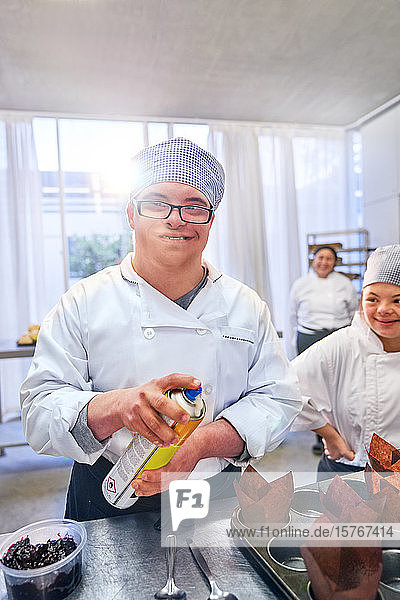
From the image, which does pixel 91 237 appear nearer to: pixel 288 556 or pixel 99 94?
pixel 99 94

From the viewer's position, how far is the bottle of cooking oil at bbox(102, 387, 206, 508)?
0.68m

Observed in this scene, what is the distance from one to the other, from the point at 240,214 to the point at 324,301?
1.41 metres

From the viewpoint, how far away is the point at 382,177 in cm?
464

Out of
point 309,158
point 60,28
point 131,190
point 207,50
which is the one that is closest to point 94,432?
point 131,190

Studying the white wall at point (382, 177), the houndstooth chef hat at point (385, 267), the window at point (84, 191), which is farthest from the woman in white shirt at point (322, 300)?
the houndstooth chef hat at point (385, 267)

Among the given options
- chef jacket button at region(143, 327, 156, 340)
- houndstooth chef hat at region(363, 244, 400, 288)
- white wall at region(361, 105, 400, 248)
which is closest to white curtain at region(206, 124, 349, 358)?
white wall at region(361, 105, 400, 248)

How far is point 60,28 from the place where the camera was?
9.39 ft

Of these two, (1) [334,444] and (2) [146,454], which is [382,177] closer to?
(1) [334,444]

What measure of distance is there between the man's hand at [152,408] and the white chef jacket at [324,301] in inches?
130

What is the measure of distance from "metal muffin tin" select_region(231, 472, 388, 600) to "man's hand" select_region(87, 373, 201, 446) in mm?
271

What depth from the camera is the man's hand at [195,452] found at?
76 cm

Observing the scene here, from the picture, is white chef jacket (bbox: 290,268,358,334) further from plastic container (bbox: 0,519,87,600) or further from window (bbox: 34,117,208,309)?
plastic container (bbox: 0,519,87,600)

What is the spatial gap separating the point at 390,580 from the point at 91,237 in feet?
14.2

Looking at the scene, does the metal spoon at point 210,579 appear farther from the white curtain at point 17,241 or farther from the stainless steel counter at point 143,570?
the white curtain at point 17,241
